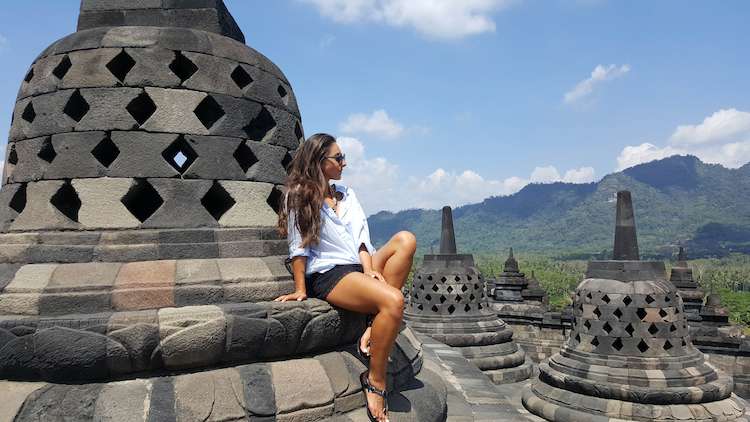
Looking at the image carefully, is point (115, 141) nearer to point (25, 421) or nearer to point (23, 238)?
point (23, 238)

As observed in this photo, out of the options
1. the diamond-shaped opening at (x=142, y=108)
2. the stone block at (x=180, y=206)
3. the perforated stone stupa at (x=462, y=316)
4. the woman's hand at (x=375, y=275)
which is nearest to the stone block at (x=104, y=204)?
the stone block at (x=180, y=206)

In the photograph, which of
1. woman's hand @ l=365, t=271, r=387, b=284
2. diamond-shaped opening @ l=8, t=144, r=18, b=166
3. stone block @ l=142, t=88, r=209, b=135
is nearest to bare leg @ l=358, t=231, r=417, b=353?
woman's hand @ l=365, t=271, r=387, b=284

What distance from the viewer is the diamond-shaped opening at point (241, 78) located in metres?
3.44

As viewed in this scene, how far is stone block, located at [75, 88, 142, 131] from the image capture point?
3.05 meters

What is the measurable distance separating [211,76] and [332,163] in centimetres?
102

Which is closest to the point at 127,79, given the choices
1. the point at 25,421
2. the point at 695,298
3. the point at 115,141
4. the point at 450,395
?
the point at 115,141

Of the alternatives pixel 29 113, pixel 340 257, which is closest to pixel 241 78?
pixel 29 113

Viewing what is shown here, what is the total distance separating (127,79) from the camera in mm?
3121

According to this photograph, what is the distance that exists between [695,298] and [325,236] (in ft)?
50.9

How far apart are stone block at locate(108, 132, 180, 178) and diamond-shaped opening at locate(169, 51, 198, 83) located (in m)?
0.43

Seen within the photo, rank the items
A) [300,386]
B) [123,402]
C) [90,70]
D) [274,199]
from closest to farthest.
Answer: [123,402] → [300,386] → [90,70] → [274,199]

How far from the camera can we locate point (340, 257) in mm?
2805

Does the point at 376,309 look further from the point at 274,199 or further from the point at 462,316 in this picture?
the point at 462,316

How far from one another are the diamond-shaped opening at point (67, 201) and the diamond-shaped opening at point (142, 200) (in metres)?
0.28
